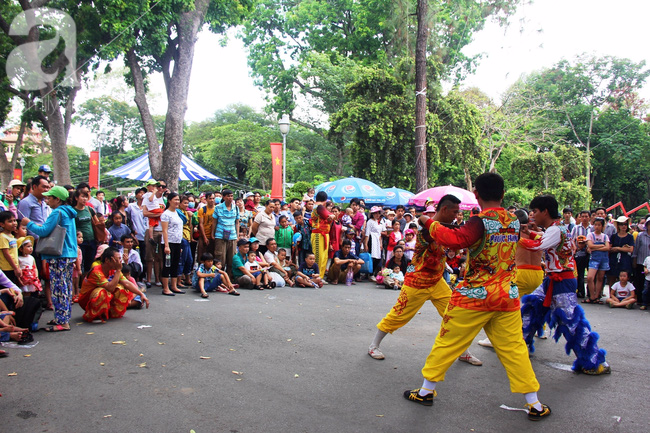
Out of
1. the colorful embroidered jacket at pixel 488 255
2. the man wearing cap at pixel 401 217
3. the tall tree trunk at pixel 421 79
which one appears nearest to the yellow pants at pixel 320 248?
the man wearing cap at pixel 401 217

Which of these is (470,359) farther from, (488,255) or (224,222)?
(224,222)

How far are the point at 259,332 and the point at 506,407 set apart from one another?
3153mm

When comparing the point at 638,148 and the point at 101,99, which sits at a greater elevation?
the point at 101,99

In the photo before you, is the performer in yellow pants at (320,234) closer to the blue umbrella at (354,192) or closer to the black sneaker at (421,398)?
the blue umbrella at (354,192)

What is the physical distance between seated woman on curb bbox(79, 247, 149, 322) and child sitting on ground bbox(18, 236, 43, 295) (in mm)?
619

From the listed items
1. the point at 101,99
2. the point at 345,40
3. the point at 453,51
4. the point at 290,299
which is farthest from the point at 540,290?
the point at 101,99

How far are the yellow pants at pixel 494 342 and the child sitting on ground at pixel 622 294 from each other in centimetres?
663

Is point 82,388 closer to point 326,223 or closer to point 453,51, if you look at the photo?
point 326,223

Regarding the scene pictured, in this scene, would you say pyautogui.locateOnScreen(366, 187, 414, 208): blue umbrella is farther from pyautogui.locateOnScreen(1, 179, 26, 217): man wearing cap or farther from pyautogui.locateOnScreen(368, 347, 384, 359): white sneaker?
pyautogui.locateOnScreen(368, 347, 384, 359): white sneaker

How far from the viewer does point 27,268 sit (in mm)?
6562

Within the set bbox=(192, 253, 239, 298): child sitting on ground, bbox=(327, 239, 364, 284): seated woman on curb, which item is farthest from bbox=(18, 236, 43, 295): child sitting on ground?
bbox=(327, 239, 364, 284): seated woman on curb

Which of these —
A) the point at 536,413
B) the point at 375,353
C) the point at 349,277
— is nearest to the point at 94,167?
the point at 349,277

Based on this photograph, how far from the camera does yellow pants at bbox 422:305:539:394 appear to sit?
3770 mm

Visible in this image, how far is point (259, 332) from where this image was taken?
6215 mm
